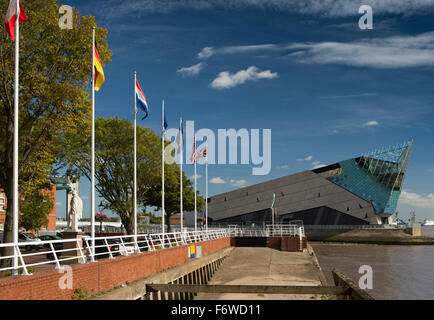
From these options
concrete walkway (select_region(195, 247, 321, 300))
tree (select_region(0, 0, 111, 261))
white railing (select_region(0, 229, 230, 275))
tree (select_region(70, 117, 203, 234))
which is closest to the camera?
white railing (select_region(0, 229, 230, 275))

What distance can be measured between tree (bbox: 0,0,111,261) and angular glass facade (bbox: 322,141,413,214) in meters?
89.0

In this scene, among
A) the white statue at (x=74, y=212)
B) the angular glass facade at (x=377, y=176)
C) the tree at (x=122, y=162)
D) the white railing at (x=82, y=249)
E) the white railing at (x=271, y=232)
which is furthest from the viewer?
the angular glass facade at (x=377, y=176)

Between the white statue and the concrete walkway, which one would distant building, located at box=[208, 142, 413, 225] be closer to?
the concrete walkway

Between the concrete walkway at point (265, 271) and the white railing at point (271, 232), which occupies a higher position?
the white railing at point (271, 232)

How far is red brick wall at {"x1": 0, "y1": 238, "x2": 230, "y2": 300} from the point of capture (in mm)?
11398

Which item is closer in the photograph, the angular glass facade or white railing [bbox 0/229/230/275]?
white railing [bbox 0/229/230/275]

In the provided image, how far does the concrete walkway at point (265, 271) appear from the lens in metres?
26.6

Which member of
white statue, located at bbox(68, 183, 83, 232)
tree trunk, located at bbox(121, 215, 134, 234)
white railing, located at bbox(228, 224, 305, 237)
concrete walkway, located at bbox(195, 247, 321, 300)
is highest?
white statue, located at bbox(68, 183, 83, 232)

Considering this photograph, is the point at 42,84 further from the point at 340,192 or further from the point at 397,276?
the point at 340,192

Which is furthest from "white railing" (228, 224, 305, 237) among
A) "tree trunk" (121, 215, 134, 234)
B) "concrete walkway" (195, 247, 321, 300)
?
"tree trunk" (121, 215, 134, 234)

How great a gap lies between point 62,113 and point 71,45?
156 inches

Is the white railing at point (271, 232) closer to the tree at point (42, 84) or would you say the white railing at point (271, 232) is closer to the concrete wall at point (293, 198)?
the tree at point (42, 84)

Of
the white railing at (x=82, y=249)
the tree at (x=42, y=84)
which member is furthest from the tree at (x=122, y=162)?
the tree at (x=42, y=84)
